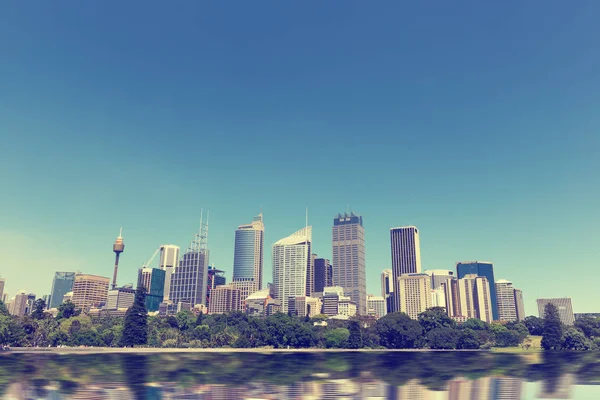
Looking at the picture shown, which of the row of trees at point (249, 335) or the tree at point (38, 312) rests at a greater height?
the tree at point (38, 312)

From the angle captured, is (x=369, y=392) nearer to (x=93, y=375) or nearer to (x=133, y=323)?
(x=93, y=375)

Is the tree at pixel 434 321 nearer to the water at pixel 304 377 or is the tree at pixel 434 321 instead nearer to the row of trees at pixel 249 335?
the row of trees at pixel 249 335

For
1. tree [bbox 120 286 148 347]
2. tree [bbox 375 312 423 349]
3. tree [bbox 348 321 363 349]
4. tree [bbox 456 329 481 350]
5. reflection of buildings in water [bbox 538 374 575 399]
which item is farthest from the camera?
tree [bbox 348 321 363 349]

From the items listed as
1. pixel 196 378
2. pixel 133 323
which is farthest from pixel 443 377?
pixel 133 323

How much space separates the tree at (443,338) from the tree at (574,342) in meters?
36.3

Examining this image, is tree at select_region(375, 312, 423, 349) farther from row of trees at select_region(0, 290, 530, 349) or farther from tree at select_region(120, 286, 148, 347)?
tree at select_region(120, 286, 148, 347)

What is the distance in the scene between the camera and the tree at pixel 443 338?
162m

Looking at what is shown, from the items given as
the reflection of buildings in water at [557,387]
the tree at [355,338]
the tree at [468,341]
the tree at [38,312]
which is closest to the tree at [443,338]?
the tree at [468,341]

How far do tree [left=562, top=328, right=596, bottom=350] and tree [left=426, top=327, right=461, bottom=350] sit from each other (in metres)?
36.3

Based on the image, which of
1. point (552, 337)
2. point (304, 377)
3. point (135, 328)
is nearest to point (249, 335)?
point (135, 328)

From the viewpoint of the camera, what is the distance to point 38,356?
45625mm

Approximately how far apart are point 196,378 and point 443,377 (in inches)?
758

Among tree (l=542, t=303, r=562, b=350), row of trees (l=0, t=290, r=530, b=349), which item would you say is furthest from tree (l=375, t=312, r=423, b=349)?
tree (l=542, t=303, r=562, b=350)

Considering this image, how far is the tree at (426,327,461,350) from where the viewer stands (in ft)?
532
